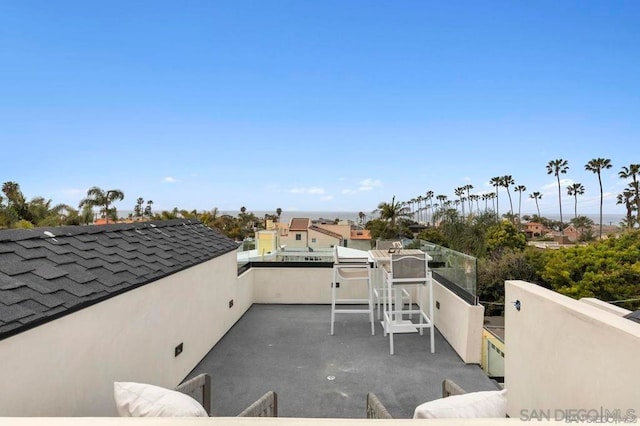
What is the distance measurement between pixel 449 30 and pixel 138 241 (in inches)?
394

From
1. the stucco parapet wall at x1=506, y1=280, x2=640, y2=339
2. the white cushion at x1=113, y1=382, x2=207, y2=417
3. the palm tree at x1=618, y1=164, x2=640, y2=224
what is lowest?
the white cushion at x1=113, y1=382, x2=207, y2=417

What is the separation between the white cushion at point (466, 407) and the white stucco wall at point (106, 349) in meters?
2.11

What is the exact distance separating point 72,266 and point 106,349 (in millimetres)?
708

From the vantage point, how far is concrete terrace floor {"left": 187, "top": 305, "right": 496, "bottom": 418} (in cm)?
342

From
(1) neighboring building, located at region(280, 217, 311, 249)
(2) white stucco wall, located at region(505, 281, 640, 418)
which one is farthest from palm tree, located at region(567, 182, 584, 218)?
(2) white stucco wall, located at region(505, 281, 640, 418)

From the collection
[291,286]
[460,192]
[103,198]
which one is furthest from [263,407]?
[460,192]

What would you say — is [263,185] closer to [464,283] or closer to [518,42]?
[518,42]

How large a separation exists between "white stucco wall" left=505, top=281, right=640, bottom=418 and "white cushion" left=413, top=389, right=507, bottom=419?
2.05 ft

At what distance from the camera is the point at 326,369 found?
420 cm

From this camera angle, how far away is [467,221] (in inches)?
991

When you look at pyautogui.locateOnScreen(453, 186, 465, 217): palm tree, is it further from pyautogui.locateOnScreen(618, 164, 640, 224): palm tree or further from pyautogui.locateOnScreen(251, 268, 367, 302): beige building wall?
pyautogui.locateOnScreen(251, 268, 367, 302): beige building wall

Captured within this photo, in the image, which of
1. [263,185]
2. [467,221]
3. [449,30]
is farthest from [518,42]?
[263,185]

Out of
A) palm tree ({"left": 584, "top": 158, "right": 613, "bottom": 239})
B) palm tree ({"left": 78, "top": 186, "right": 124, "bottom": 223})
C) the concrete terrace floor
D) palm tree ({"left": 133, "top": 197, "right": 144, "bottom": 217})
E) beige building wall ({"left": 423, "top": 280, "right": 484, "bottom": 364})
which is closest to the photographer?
the concrete terrace floor

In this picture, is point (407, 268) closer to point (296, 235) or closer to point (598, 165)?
point (296, 235)
